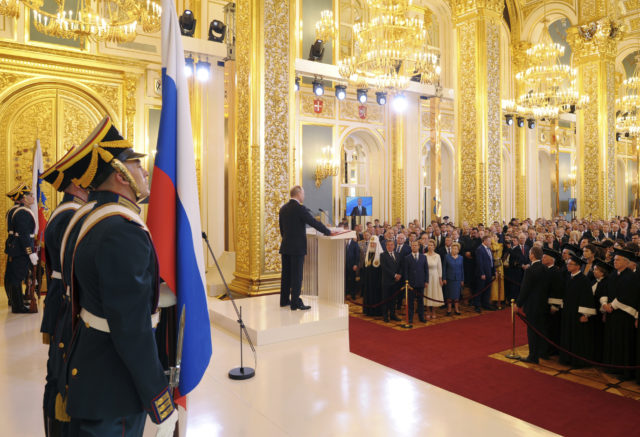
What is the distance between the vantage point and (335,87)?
1510cm

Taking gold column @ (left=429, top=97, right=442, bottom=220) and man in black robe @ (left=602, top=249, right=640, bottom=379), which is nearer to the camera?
man in black robe @ (left=602, top=249, right=640, bottom=379)

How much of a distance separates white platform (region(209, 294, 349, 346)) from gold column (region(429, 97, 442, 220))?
11.2 m

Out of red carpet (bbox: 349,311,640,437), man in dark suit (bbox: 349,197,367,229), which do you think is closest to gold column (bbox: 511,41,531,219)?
man in dark suit (bbox: 349,197,367,229)

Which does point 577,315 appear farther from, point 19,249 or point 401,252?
point 19,249

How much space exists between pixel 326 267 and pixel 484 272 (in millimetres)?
4165

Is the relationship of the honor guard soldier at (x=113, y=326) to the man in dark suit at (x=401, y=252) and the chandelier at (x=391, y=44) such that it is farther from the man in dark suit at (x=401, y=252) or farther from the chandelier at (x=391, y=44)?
the chandelier at (x=391, y=44)

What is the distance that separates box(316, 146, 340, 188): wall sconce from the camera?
15.7 m

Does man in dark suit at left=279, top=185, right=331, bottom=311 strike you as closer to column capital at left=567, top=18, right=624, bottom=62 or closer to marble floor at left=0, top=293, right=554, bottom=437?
marble floor at left=0, top=293, right=554, bottom=437

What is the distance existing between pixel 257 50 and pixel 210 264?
568 centimetres

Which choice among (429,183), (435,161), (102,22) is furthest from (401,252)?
(429,183)

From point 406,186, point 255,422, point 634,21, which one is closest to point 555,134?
point 634,21

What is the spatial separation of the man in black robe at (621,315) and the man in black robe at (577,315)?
10.1 inches

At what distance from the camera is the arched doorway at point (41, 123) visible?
10.6 meters

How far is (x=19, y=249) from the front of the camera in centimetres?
743
